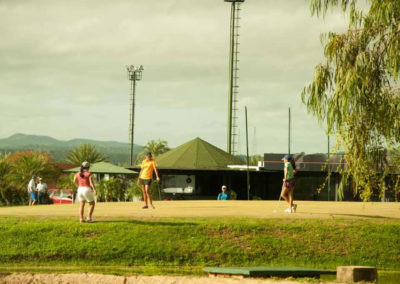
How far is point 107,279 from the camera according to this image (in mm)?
15727

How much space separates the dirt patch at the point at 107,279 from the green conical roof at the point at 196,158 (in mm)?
32914

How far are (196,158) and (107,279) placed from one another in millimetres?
34574

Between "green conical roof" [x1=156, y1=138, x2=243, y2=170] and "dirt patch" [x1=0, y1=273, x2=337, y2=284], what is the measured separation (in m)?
32.9

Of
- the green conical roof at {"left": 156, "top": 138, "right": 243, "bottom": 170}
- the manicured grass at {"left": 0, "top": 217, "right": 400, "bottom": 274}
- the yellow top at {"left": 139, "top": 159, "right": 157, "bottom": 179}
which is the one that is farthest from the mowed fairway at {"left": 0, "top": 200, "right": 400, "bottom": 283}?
the green conical roof at {"left": 156, "top": 138, "right": 243, "bottom": 170}

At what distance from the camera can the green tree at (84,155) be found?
98.4 m

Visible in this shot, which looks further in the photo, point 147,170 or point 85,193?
point 147,170

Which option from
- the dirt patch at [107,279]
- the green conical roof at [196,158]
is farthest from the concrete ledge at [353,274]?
the green conical roof at [196,158]

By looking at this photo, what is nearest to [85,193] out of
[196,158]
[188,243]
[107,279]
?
[188,243]

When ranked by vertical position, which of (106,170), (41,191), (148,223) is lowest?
(148,223)

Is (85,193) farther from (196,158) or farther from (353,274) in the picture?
(196,158)

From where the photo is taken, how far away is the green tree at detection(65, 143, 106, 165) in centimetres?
9844

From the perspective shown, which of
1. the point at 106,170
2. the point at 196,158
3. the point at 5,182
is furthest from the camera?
the point at 5,182

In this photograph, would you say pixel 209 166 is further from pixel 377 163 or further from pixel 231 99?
pixel 377 163

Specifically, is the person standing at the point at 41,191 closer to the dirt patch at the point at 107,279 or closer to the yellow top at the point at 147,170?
the yellow top at the point at 147,170
